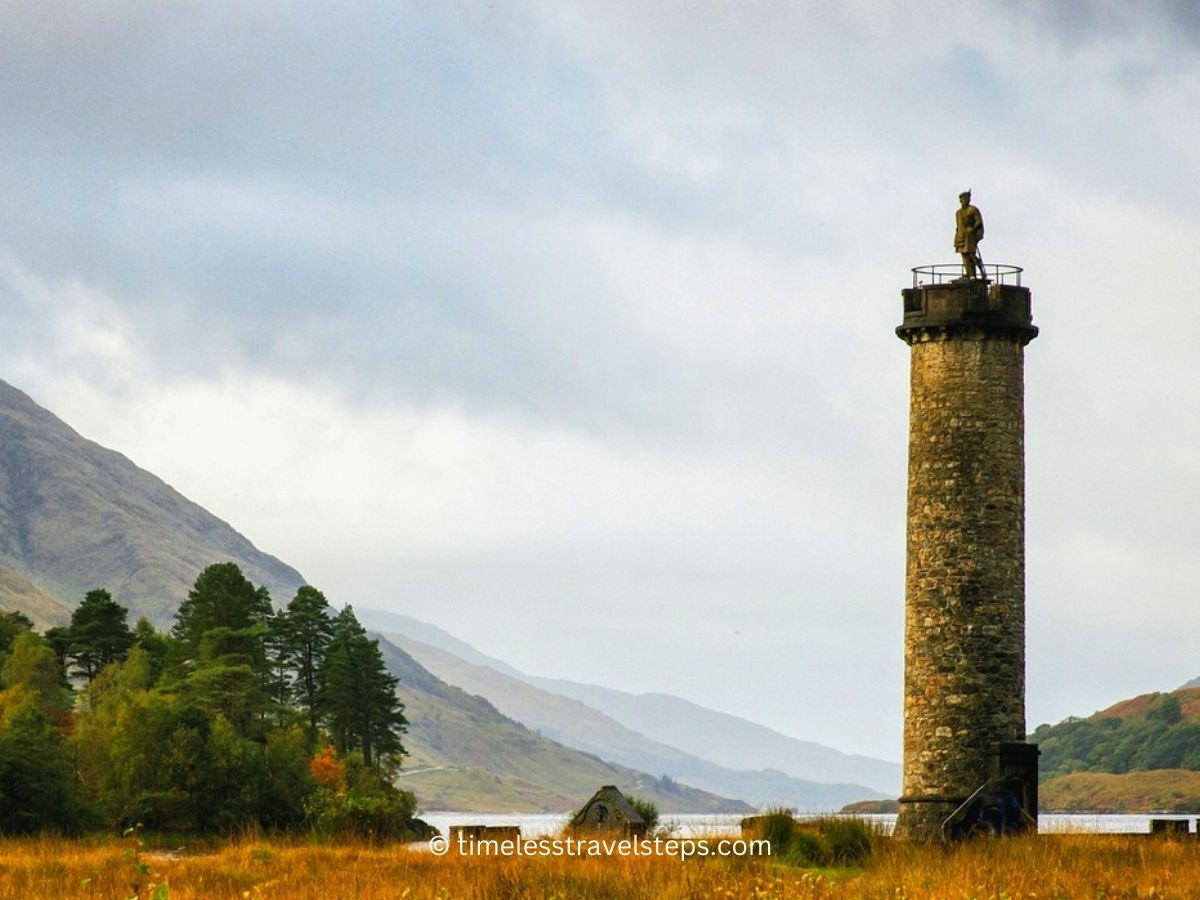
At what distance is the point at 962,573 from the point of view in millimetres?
39812

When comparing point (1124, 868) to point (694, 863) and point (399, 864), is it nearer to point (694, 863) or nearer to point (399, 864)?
point (694, 863)

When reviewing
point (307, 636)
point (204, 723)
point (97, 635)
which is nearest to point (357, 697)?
point (307, 636)

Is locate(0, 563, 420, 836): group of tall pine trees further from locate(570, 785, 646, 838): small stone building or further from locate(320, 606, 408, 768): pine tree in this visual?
locate(570, 785, 646, 838): small stone building

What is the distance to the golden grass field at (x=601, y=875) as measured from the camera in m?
20.3

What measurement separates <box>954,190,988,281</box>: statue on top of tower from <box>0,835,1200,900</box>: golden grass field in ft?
56.6

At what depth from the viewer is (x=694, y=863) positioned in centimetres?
2269

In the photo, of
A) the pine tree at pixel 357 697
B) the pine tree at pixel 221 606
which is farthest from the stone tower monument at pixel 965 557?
the pine tree at pixel 357 697

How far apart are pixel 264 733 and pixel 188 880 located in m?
62.6

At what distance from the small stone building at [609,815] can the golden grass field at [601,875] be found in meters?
5.35

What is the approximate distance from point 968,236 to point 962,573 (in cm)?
900

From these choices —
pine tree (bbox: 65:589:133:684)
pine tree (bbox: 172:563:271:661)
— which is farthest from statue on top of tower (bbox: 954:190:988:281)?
pine tree (bbox: 65:589:133:684)

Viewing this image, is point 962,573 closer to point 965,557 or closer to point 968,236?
point 965,557

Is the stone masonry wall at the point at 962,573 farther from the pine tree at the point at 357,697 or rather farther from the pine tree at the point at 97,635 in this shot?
the pine tree at the point at 97,635

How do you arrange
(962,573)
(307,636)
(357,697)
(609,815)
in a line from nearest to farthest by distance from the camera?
(609,815)
(962,573)
(357,697)
(307,636)
